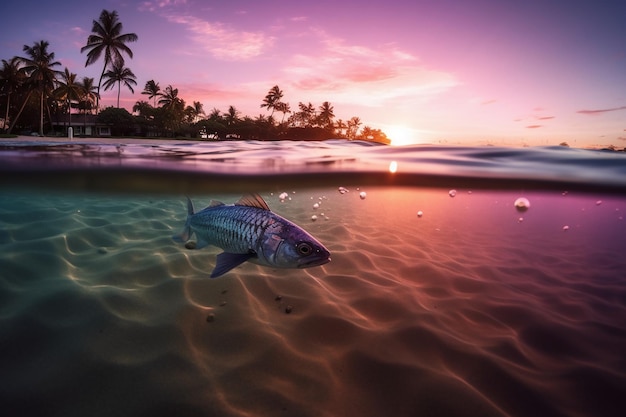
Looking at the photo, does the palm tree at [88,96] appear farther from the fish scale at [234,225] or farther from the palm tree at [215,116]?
the fish scale at [234,225]

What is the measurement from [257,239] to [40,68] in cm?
6185

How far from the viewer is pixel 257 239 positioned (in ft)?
7.53

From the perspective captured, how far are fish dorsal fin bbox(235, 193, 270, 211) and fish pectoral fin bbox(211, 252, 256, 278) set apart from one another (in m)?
0.40

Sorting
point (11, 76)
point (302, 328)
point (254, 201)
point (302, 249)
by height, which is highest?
point (11, 76)

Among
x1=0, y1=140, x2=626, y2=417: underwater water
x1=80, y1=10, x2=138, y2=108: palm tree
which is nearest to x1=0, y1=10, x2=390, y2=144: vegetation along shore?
x1=80, y1=10, x2=138, y2=108: palm tree

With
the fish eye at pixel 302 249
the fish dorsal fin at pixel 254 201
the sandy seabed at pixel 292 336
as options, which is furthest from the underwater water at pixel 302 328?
the fish dorsal fin at pixel 254 201

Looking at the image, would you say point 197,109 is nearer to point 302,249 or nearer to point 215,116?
point 215,116

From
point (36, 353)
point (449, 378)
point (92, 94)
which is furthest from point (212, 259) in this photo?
point (92, 94)

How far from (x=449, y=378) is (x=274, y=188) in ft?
54.3

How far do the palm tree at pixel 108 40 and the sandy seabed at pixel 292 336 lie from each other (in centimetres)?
6330

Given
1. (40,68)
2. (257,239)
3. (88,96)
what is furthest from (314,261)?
(88,96)

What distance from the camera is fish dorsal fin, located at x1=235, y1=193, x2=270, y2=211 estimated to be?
2.51 meters

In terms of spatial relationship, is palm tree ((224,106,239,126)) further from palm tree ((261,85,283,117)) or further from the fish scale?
the fish scale

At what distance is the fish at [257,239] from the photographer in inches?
85.8
